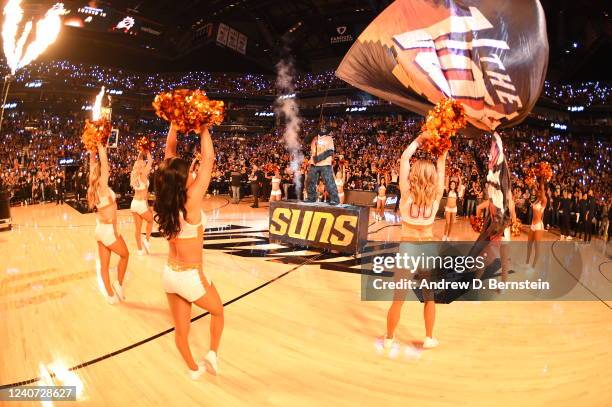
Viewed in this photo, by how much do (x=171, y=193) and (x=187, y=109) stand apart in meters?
0.64

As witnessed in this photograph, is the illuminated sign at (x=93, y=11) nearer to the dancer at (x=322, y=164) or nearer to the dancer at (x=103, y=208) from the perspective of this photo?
the dancer at (x=322, y=164)

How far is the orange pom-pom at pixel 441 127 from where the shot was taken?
368cm

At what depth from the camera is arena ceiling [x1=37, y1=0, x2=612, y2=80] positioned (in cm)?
2517

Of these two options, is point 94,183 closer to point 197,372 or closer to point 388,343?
point 197,372

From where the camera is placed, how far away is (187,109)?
9.74 feet

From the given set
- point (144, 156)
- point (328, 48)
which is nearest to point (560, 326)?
point (144, 156)

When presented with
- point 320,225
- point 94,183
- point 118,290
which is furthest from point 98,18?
point 118,290

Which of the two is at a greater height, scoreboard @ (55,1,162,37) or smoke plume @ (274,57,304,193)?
scoreboard @ (55,1,162,37)

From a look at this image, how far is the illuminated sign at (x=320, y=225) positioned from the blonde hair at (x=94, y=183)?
170 inches

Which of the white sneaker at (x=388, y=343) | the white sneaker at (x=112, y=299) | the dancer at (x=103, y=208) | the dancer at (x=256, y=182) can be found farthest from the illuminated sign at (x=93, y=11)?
the white sneaker at (x=388, y=343)

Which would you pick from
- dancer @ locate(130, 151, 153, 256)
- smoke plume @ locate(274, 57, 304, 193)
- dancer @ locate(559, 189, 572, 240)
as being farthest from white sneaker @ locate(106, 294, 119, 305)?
smoke plume @ locate(274, 57, 304, 193)

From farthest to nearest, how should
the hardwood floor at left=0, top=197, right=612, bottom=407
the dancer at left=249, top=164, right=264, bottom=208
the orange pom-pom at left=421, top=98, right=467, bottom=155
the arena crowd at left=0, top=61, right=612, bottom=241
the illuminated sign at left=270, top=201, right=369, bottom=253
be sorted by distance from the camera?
the dancer at left=249, top=164, right=264, bottom=208
the arena crowd at left=0, top=61, right=612, bottom=241
the illuminated sign at left=270, top=201, right=369, bottom=253
the orange pom-pom at left=421, top=98, right=467, bottom=155
the hardwood floor at left=0, top=197, right=612, bottom=407

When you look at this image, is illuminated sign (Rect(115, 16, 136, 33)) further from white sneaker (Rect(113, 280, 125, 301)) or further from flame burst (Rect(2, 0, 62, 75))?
white sneaker (Rect(113, 280, 125, 301))

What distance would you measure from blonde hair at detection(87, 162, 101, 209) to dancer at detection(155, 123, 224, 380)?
2217 mm
